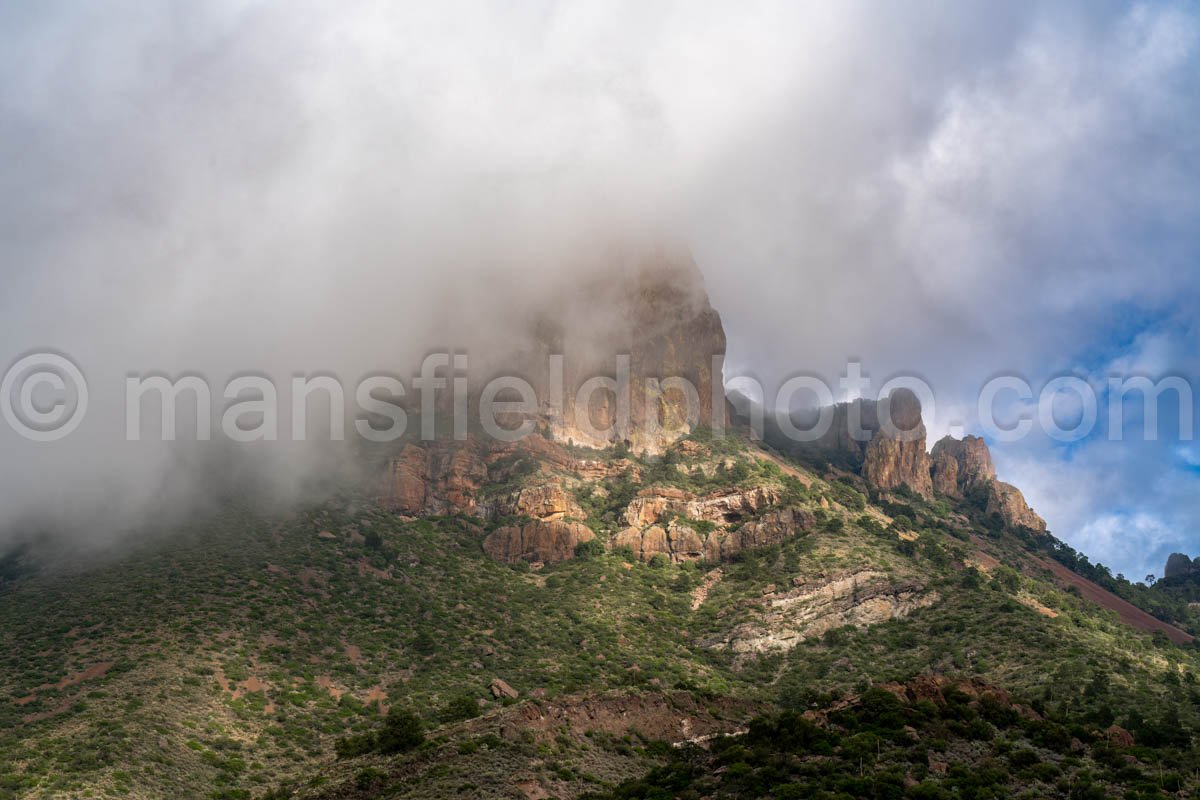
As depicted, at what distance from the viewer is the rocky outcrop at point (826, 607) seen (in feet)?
299

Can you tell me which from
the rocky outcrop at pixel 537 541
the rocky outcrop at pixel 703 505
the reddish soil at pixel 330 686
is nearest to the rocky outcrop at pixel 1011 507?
the rocky outcrop at pixel 703 505

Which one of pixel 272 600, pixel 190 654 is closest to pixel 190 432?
pixel 272 600

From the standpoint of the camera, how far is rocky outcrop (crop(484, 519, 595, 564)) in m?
113

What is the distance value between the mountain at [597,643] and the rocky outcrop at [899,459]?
69.1 ft

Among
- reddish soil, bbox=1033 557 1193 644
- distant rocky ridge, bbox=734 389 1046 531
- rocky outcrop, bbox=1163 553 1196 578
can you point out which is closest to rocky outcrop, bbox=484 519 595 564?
distant rocky ridge, bbox=734 389 1046 531

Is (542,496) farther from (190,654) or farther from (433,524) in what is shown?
(190,654)

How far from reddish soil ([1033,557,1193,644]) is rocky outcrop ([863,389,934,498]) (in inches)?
1254

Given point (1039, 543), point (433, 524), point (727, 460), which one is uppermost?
point (727, 460)

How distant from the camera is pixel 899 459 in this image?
183625 mm

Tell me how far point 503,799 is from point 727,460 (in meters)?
94.8

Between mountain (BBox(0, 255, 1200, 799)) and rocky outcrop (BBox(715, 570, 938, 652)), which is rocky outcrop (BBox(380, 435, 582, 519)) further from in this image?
rocky outcrop (BBox(715, 570, 938, 652))

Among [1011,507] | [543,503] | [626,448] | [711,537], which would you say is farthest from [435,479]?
[1011,507]

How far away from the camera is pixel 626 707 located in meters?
62.0

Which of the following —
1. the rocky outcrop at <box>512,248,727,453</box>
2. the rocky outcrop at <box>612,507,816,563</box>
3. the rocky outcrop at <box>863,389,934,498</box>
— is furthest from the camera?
the rocky outcrop at <box>863,389,934,498</box>
